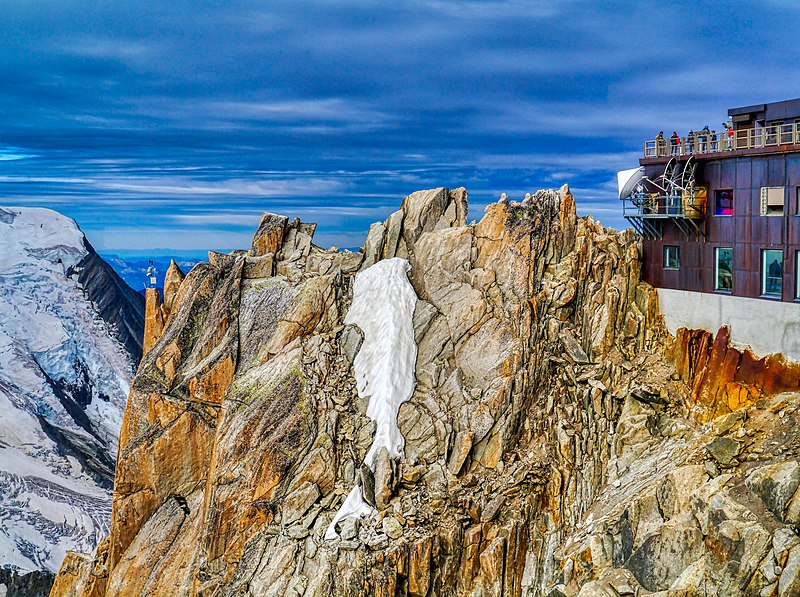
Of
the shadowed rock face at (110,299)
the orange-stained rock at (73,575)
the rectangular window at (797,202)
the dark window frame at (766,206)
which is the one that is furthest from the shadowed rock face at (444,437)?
the shadowed rock face at (110,299)

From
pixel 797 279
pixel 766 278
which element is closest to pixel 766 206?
pixel 766 278

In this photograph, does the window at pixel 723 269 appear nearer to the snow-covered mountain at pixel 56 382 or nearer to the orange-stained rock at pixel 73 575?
the orange-stained rock at pixel 73 575

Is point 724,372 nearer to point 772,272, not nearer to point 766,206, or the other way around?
point 772,272

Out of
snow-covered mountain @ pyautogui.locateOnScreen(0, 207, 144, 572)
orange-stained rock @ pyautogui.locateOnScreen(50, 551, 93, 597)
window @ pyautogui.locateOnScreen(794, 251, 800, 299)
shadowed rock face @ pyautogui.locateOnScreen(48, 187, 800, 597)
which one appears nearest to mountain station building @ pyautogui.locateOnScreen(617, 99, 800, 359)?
window @ pyautogui.locateOnScreen(794, 251, 800, 299)

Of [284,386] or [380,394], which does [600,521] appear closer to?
[380,394]

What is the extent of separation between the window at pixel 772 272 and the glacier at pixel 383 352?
1672 centimetres

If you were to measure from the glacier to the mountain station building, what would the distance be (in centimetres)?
1305

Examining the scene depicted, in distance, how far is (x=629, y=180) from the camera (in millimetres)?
40031

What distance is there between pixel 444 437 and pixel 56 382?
77080mm

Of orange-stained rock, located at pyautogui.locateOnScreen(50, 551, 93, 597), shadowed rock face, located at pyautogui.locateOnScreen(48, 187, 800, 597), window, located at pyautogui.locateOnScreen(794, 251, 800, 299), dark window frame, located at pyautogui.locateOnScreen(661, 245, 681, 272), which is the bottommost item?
orange-stained rock, located at pyautogui.locateOnScreen(50, 551, 93, 597)

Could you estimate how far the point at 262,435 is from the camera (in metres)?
37.2

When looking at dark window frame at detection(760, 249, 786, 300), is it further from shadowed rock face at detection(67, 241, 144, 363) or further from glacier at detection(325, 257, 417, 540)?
shadowed rock face at detection(67, 241, 144, 363)

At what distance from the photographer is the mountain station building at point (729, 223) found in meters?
32.1

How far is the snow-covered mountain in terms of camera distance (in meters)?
79.3
